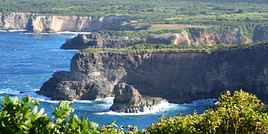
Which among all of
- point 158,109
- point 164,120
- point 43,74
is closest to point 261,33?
point 43,74

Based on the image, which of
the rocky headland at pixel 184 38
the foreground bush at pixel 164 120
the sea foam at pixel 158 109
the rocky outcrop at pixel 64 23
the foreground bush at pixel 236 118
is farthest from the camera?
the rocky outcrop at pixel 64 23

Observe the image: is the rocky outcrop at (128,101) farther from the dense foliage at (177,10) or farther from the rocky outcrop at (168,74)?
the dense foliage at (177,10)

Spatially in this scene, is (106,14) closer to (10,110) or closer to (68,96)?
(68,96)

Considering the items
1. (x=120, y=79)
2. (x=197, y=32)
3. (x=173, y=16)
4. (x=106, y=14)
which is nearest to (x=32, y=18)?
(x=106, y=14)

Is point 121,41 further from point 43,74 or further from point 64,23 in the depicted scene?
point 64,23

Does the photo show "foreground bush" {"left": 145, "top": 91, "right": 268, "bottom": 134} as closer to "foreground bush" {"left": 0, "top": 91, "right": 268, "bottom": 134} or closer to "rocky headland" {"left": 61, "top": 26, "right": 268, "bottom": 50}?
"foreground bush" {"left": 0, "top": 91, "right": 268, "bottom": 134}

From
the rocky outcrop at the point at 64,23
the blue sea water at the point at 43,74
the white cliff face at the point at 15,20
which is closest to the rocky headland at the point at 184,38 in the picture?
the blue sea water at the point at 43,74

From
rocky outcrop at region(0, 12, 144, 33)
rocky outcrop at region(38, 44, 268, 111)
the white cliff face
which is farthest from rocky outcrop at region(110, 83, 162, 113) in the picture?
the white cliff face
